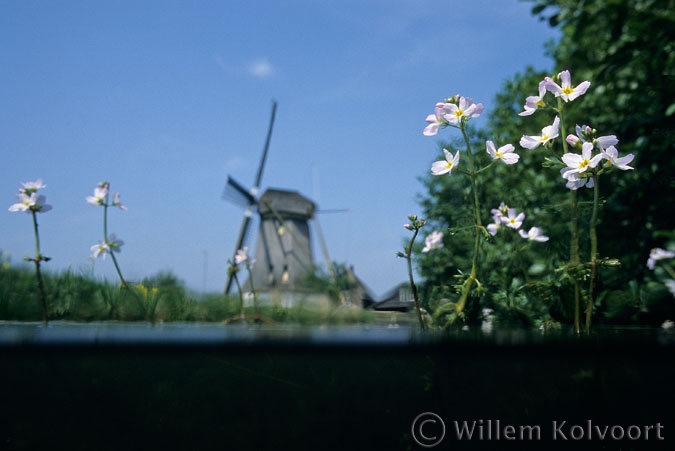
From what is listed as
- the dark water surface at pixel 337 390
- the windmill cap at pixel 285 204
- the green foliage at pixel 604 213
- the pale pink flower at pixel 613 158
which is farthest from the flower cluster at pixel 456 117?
the windmill cap at pixel 285 204

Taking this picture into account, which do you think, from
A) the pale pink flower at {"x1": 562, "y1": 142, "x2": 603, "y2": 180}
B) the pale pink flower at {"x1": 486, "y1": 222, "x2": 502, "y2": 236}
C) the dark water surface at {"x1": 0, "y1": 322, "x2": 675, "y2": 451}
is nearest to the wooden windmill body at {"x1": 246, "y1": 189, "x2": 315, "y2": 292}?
the dark water surface at {"x1": 0, "y1": 322, "x2": 675, "y2": 451}

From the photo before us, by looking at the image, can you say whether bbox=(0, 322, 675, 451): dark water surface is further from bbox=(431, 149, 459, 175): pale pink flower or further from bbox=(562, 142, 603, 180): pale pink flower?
bbox=(562, 142, 603, 180): pale pink flower

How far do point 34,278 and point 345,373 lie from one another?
2.69 m

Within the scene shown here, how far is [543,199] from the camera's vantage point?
440 centimetres

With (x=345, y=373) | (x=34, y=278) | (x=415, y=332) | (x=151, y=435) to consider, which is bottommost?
(x=151, y=435)

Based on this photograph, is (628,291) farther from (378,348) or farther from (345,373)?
(345,373)

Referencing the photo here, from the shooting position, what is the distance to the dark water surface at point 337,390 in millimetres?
3461

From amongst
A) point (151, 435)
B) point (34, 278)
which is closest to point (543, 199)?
point (151, 435)

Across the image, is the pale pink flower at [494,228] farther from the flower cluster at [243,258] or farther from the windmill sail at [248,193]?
the windmill sail at [248,193]

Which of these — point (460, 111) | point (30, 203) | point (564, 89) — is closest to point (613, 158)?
point (564, 89)

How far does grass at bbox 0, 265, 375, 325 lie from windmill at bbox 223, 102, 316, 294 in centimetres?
1856

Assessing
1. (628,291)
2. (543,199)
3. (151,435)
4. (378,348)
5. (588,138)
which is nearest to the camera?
(588,138)

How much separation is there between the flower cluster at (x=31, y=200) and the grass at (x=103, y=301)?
75 cm

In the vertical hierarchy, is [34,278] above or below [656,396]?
above
